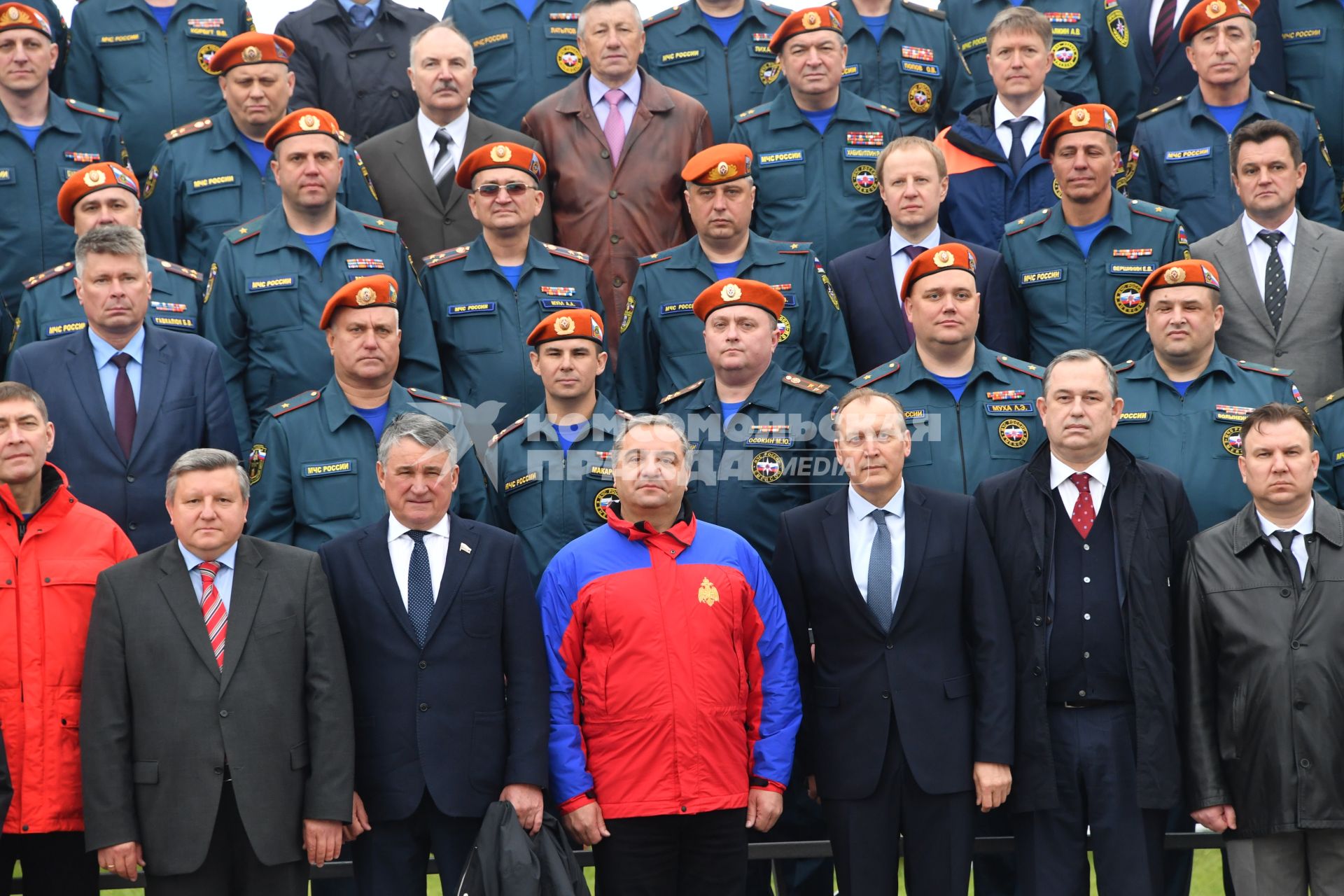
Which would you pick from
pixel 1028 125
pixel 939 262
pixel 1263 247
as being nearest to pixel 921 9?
pixel 1028 125

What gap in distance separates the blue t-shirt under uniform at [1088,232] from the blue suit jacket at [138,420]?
3.82 metres

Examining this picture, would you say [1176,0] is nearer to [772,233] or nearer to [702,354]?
[772,233]

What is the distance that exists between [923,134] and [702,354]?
7.70 ft

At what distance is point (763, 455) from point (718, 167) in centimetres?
153

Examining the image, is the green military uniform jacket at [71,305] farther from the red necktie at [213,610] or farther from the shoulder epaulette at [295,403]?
the red necktie at [213,610]

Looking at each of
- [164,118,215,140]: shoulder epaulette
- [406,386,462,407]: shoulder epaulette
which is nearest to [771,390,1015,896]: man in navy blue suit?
[406,386,462,407]: shoulder epaulette

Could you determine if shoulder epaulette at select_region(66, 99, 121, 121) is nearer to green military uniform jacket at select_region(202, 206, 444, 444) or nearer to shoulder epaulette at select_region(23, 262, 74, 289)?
shoulder epaulette at select_region(23, 262, 74, 289)

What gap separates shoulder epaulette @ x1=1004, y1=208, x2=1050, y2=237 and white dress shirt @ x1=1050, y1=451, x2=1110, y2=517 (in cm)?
188

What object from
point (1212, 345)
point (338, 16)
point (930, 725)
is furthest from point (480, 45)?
point (930, 725)

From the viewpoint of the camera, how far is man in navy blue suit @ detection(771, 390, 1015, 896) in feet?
18.2

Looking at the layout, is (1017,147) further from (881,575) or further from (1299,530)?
(881,575)

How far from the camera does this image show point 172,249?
802cm

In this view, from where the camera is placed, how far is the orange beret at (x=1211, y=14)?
8172 mm

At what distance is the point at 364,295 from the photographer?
641cm
